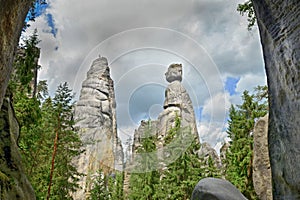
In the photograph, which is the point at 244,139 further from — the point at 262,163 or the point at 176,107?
the point at 176,107

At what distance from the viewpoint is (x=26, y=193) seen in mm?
7566

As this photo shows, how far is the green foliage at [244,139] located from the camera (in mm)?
16609

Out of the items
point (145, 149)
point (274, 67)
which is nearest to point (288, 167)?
point (274, 67)

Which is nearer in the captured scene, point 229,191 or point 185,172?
point 229,191

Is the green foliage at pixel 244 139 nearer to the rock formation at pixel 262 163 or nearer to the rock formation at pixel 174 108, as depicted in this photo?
the rock formation at pixel 262 163

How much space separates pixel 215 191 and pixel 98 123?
39032 mm

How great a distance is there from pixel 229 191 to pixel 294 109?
5.63 meters

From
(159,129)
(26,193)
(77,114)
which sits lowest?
(26,193)

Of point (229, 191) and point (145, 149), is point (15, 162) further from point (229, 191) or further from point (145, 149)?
point (145, 149)

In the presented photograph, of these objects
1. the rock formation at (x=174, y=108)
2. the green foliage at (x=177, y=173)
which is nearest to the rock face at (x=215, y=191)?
the green foliage at (x=177, y=173)

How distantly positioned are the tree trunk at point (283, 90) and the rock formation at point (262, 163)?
924cm

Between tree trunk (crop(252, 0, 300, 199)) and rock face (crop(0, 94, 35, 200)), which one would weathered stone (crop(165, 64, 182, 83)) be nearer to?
rock face (crop(0, 94, 35, 200))

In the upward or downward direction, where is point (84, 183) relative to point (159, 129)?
downward

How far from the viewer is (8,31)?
15.4 feet
